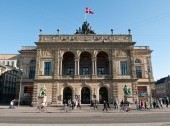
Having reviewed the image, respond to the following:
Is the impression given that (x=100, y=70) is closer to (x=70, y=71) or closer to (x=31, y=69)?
(x=70, y=71)

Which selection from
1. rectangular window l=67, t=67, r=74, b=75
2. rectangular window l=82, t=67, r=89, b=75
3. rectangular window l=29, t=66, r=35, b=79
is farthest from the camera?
rectangular window l=29, t=66, r=35, b=79

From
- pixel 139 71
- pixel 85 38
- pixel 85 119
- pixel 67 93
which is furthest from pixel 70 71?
pixel 85 119

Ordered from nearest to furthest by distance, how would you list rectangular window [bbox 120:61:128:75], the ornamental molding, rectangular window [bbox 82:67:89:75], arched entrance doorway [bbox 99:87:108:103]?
arched entrance doorway [bbox 99:87:108:103] < rectangular window [bbox 120:61:128:75] < the ornamental molding < rectangular window [bbox 82:67:89:75]

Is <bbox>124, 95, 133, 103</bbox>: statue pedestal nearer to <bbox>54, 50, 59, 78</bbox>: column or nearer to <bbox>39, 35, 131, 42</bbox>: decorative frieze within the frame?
<bbox>39, 35, 131, 42</bbox>: decorative frieze

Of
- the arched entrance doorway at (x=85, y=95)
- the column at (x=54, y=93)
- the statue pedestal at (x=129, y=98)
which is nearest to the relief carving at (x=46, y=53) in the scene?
the column at (x=54, y=93)

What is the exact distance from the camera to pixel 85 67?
54.4 m

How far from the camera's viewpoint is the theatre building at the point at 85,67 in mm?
48656

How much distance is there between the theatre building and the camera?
160ft

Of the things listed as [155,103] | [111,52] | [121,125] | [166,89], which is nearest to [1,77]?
[111,52]

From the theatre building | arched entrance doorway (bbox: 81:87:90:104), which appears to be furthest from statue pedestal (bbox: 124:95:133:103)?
arched entrance doorway (bbox: 81:87:90:104)

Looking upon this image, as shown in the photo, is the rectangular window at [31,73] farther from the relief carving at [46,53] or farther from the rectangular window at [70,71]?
the rectangular window at [70,71]

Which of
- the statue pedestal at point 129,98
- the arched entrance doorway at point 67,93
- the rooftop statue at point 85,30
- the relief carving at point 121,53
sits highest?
the rooftop statue at point 85,30

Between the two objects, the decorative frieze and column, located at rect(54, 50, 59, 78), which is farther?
the decorative frieze

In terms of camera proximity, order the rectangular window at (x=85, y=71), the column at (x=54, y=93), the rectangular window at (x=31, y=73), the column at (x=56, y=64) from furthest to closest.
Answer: the rectangular window at (x=31, y=73)
the rectangular window at (x=85, y=71)
the column at (x=56, y=64)
the column at (x=54, y=93)
